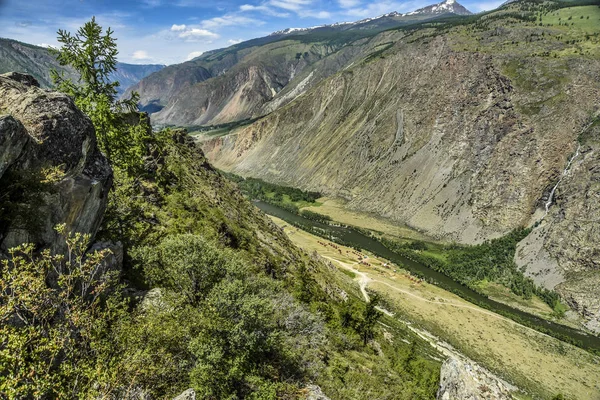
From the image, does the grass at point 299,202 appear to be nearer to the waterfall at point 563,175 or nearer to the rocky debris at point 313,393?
the waterfall at point 563,175

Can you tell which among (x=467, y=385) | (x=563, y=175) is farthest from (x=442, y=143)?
(x=467, y=385)

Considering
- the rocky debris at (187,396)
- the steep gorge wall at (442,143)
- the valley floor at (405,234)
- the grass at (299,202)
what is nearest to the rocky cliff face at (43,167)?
the rocky debris at (187,396)

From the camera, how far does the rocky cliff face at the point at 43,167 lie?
460 inches

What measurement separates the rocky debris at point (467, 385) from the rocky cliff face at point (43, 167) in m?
21.7

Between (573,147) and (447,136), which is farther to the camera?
(447,136)

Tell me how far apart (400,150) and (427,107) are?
1972 centimetres

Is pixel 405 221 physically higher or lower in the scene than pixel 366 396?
lower

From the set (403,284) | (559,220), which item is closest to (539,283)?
(559,220)

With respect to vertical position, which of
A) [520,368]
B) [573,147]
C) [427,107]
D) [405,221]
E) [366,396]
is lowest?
[520,368]

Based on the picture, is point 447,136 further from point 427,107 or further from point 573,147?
point 573,147

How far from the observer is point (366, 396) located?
20.7 m

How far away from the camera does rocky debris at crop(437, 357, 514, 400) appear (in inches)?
743

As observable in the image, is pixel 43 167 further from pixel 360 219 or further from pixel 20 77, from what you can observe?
pixel 360 219

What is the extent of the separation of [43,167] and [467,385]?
23.8 meters
